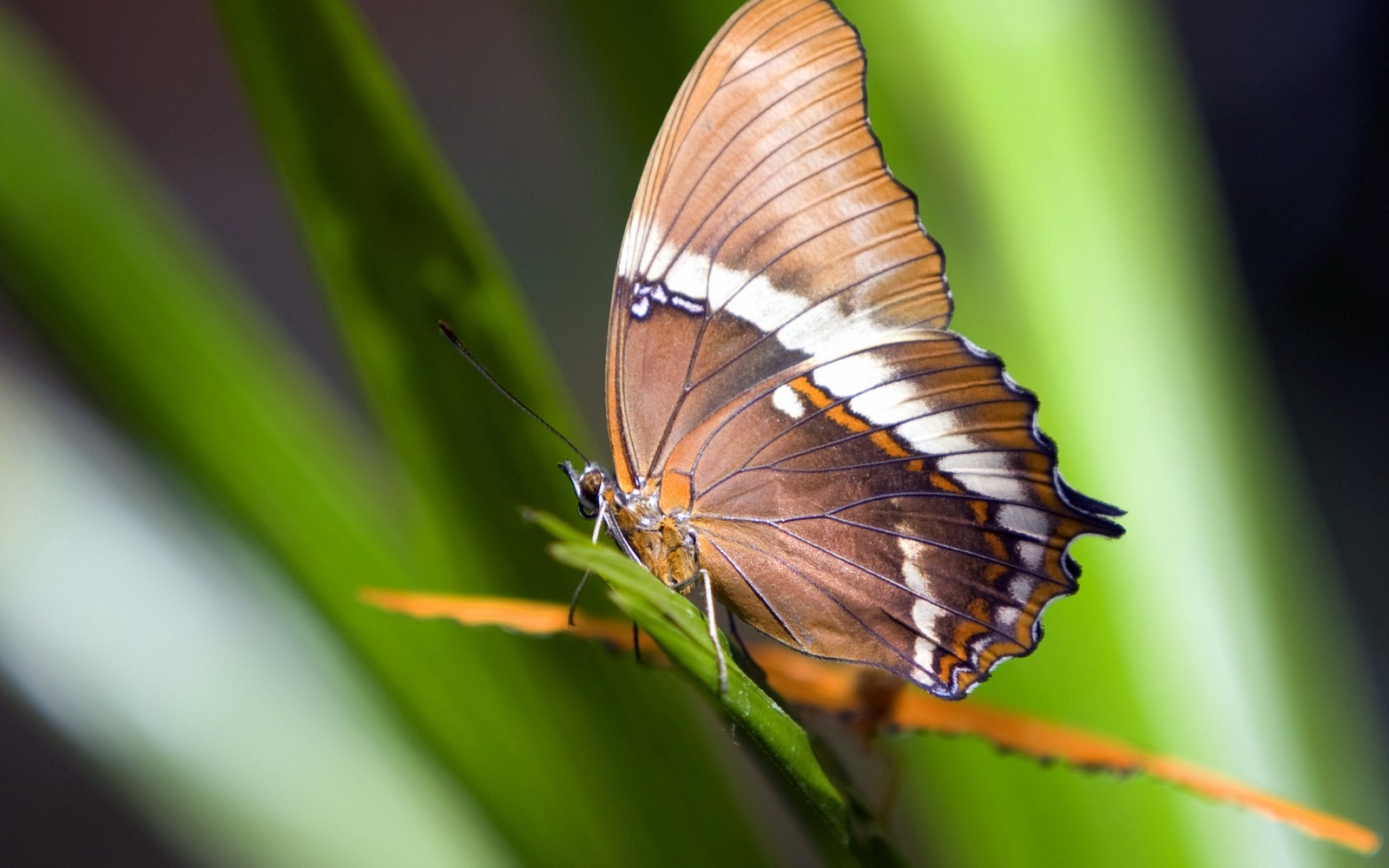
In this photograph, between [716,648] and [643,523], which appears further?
[643,523]

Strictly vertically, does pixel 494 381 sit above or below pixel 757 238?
below

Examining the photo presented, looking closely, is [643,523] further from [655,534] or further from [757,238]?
[757,238]

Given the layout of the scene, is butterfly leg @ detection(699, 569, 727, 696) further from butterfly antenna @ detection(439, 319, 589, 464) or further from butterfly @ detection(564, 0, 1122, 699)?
butterfly antenna @ detection(439, 319, 589, 464)

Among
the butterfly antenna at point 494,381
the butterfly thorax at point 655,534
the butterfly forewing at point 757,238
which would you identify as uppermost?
the butterfly forewing at point 757,238

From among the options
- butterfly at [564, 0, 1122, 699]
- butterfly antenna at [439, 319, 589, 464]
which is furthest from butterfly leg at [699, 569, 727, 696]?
butterfly antenna at [439, 319, 589, 464]

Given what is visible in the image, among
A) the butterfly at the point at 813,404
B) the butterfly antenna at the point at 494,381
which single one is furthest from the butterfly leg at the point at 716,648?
the butterfly antenna at the point at 494,381

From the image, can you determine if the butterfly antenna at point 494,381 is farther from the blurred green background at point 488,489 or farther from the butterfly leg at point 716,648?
the butterfly leg at point 716,648

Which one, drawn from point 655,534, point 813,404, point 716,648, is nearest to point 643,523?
point 655,534
